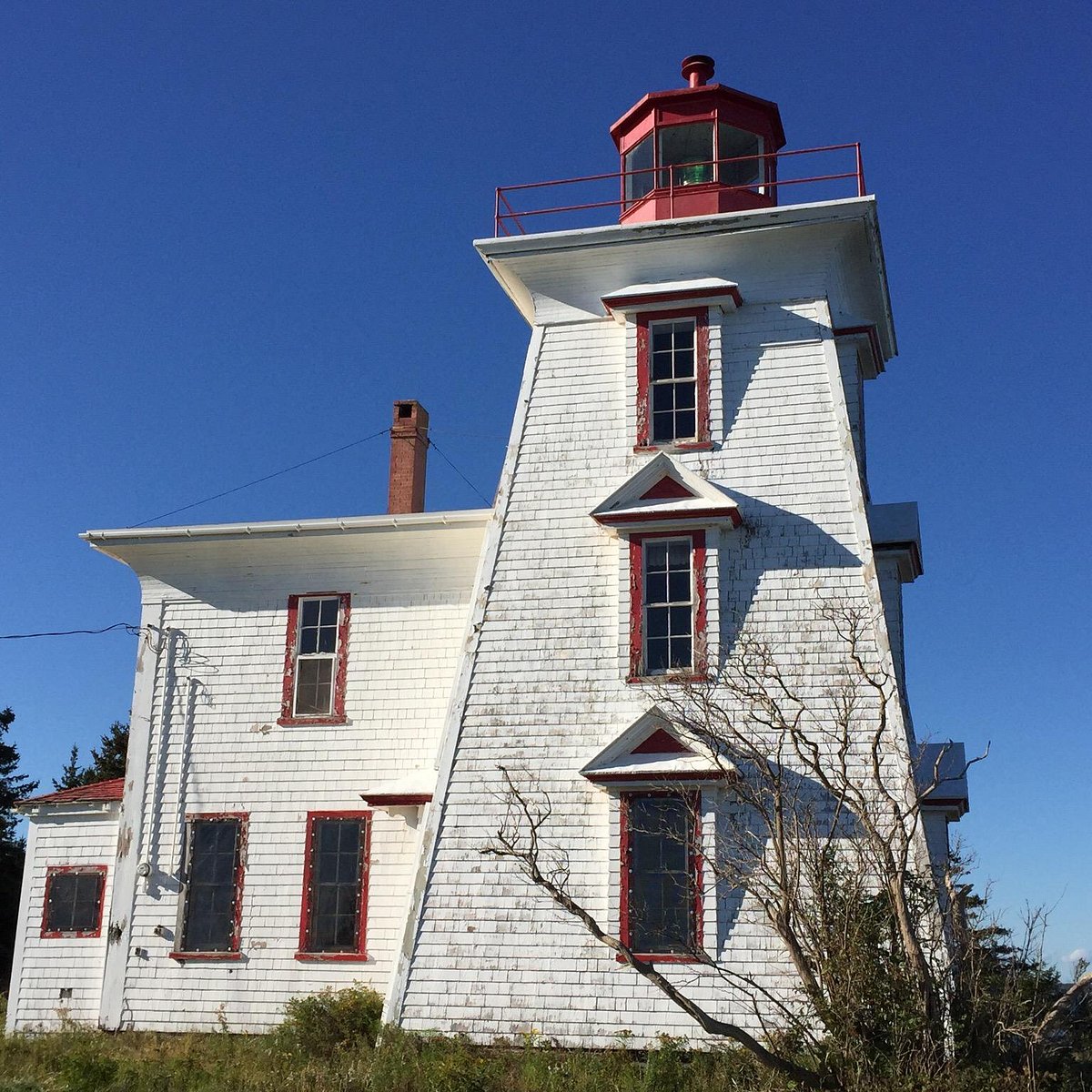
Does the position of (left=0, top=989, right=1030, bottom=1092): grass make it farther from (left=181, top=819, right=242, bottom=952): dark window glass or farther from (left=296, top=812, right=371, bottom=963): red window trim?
(left=181, top=819, right=242, bottom=952): dark window glass

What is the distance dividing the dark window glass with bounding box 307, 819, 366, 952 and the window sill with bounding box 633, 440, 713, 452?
238 inches

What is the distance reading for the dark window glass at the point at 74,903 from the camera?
18.1m

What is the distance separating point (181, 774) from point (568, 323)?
316 inches

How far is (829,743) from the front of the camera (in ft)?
47.6

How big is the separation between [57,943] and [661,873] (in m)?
8.67

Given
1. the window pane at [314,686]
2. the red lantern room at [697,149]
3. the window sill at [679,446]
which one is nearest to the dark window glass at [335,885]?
the window pane at [314,686]

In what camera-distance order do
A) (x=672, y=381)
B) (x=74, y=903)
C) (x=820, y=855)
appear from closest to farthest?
1. (x=820, y=855)
2. (x=672, y=381)
3. (x=74, y=903)

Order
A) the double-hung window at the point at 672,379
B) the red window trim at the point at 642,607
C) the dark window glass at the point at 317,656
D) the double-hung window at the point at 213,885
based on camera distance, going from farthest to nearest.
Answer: the dark window glass at the point at 317,656
the double-hung window at the point at 213,885
the double-hung window at the point at 672,379
the red window trim at the point at 642,607

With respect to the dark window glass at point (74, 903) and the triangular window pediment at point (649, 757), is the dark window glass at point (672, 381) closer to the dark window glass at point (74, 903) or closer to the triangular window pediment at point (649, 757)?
the triangular window pediment at point (649, 757)

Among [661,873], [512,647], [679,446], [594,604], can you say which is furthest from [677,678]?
[679,446]

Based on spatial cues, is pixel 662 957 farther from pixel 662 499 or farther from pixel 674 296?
pixel 674 296

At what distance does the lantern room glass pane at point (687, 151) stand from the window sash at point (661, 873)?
8.59 meters

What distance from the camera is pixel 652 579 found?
16.0 meters

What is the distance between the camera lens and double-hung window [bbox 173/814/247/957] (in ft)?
57.0
